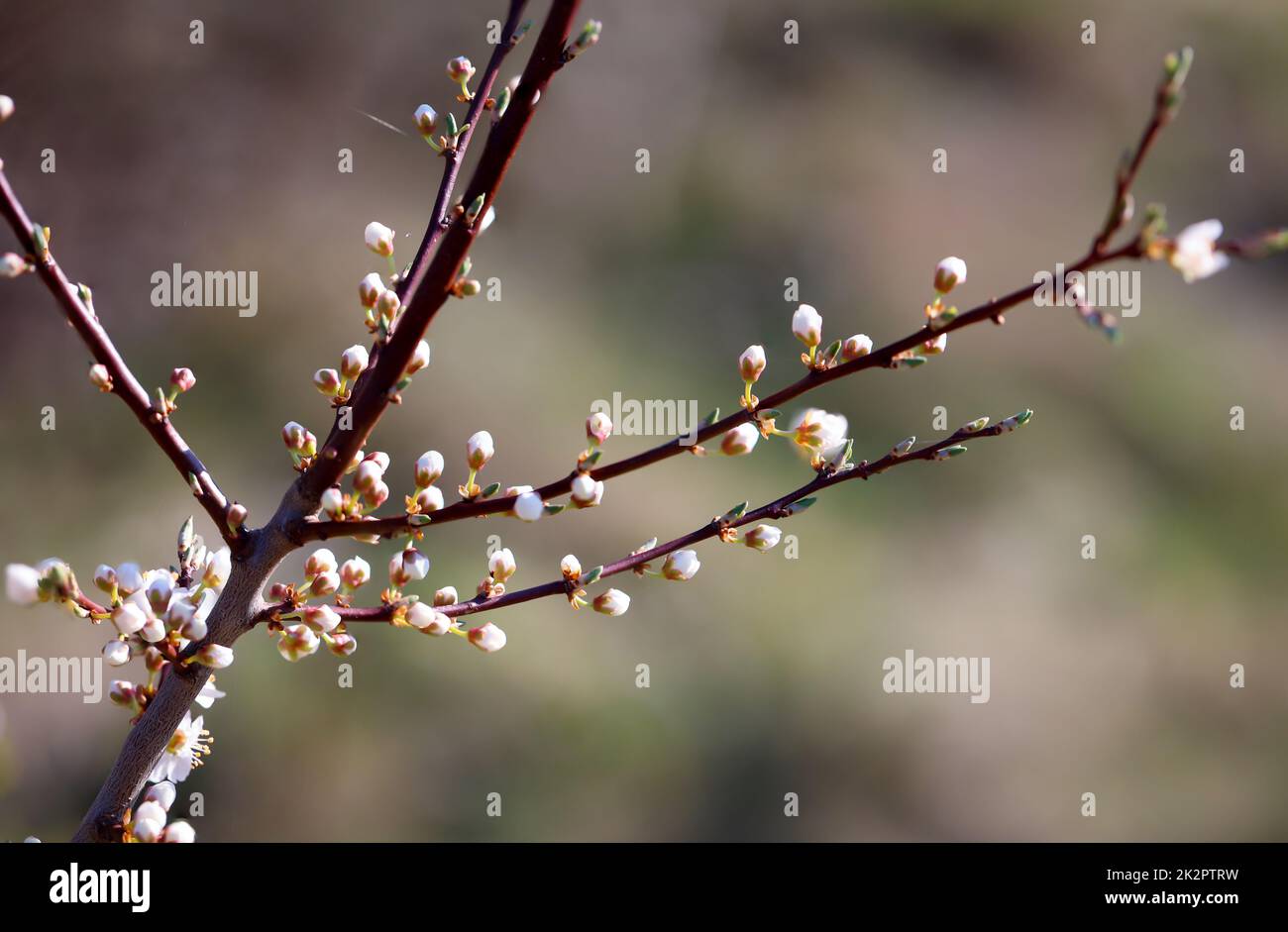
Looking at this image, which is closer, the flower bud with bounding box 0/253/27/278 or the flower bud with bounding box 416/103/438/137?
the flower bud with bounding box 0/253/27/278

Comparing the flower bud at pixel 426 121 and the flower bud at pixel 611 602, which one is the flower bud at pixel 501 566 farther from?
the flower bud at pixel 426 121

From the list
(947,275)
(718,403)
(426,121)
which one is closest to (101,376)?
(426,121)

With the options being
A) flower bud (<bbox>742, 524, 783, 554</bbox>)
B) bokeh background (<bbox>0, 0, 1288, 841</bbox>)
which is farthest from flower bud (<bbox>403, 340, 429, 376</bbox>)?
bokeh background (<bbox>0, 0, 1288, 841</bbox>)

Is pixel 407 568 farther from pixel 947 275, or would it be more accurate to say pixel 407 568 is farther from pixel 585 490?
pixel 947 275

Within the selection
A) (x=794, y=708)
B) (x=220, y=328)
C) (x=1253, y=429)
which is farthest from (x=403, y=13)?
(x=1253, y=429)

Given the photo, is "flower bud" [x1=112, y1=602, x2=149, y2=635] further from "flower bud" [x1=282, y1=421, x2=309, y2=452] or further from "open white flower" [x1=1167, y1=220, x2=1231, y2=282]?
"open white flower" [x1=1167, y1=220, x2=1231, y2=282]
